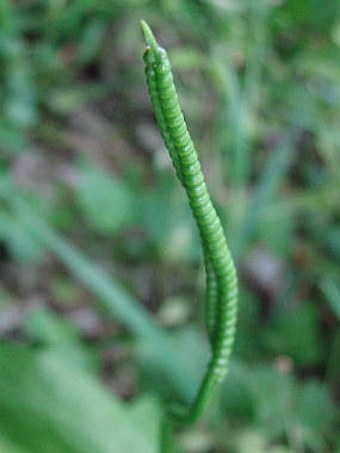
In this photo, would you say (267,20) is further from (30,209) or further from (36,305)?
(36,305)

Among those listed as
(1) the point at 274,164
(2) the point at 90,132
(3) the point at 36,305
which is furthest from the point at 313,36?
(3) the point at 36,305

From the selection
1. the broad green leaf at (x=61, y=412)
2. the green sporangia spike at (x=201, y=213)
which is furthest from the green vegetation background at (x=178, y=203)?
the green sporangia spike at (x=201, y=213)

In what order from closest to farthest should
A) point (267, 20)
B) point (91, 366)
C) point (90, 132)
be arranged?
point (91, 366), point (267, 20), point (90, 132)

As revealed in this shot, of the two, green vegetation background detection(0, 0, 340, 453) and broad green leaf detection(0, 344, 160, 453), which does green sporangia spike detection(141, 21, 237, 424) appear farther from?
green vegetation background detection(0, 0, 340, 453)

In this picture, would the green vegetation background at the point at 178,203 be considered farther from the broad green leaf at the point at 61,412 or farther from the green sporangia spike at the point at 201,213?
the green sporangia spike at the point at 201,213

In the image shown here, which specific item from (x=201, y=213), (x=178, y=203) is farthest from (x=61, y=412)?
(x=178, y=203)

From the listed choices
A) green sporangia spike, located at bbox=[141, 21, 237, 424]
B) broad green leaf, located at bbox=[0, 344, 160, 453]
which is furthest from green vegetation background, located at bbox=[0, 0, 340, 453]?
green sporangia spike, located at bbox=[141, 21, 237, 424]
